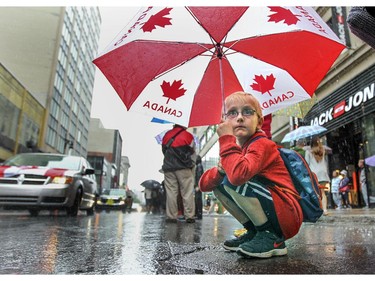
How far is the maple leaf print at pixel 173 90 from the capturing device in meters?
2.13

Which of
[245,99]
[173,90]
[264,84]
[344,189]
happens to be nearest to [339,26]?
[344,189]

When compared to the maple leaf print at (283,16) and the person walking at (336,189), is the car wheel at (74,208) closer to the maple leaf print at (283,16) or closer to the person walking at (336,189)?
the maple leaf print at (283,16)

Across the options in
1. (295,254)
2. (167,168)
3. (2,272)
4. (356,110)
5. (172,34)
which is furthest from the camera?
(356,110)

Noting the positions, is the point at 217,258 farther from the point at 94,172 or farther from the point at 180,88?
the point at 94,172

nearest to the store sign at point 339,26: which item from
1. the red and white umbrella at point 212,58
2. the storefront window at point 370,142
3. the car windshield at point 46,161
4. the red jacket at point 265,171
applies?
the storefront window at point 370,142

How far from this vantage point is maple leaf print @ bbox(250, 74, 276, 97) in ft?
6.80

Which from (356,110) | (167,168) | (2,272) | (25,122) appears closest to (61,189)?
(167,168)

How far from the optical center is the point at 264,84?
81.9 inches

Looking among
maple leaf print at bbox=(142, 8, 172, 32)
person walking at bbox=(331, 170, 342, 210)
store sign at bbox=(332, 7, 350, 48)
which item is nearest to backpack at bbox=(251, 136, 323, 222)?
maple leaf print at bbox=(142, 8, 172, 32)

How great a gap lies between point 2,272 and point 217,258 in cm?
92

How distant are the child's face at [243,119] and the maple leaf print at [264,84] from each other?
18.9 inches

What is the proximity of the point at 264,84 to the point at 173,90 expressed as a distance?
0.59 metres

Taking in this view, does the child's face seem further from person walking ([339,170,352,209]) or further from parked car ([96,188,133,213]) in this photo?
parked car ([96,188,133,213])

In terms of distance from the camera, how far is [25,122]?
1884 centimetres
